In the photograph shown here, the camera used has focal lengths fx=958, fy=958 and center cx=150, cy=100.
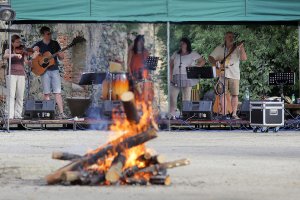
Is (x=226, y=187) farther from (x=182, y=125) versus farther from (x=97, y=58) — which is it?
(x=97, y=58)

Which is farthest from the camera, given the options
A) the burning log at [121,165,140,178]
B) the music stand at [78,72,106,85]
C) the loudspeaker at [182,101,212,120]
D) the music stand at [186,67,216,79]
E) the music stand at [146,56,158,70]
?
the music stand at [78,72,106,85]

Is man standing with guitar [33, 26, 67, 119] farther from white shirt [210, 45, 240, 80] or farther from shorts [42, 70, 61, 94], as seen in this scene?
white shirt [210, 45, 240, 80]

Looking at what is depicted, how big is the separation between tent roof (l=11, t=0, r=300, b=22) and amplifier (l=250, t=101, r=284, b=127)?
Result: 197cm

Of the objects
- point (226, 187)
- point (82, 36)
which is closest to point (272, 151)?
point (226, 187)

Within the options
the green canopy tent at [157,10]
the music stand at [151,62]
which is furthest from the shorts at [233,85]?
the green canopy tent at [157,10]

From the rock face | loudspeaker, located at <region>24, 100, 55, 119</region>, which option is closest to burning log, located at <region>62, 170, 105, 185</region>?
loudspeaker, located at <region>24, 100, 55, 119</region>

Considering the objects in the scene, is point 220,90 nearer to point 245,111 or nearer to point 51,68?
point 245,111

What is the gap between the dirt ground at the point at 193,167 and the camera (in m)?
9.72

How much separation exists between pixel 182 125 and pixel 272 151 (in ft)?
25.7

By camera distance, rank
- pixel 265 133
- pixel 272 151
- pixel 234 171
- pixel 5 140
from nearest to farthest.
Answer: pixel 234 171, pixel 272 151, pixel 5 140, pixel 265 133

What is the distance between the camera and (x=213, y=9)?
71.9 feet

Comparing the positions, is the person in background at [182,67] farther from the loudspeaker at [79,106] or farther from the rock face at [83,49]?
the rock face at [83,49]

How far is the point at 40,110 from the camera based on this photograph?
23.1 meters

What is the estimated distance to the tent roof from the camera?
21.6 m
